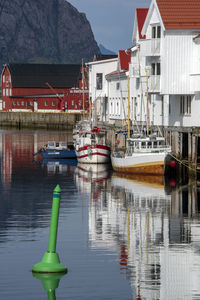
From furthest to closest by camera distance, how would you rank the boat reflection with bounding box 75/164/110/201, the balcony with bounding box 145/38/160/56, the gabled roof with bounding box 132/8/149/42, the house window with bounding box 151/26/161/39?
1. the gabled roof with bounding box 132/8/149/42
2. the house window with bounding box 151/26/161/39
3. the balcony with bounding box 145/38/160/56
4. the boat reflection with bounding box 75/164/110/201

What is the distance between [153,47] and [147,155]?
982cm

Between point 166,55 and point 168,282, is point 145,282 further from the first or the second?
point 166,55

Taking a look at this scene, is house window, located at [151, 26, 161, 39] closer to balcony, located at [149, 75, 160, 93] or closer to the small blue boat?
balcony, located at [149, 75, 160, 93]

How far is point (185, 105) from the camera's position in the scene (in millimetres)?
62281

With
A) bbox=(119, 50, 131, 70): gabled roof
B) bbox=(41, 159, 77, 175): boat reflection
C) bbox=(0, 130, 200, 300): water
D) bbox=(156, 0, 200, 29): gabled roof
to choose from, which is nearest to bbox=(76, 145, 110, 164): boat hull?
bbox=(41, 159, 77, 175): boat reflection

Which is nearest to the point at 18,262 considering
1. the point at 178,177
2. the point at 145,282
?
the point at 145,282

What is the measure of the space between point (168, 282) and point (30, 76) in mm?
160815

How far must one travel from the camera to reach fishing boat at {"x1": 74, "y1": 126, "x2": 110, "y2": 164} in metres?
71.3

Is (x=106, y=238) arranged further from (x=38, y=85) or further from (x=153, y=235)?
(x=38, y=85)

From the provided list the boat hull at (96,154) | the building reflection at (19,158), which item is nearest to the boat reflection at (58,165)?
the building reflection at (19,158)

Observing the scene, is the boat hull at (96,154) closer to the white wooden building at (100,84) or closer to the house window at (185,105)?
the house window at (185,105)

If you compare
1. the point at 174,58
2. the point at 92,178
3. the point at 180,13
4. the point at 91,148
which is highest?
the point at 180,13

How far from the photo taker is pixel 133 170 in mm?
60125

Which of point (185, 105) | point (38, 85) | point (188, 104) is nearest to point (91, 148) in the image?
point (185, 105)
